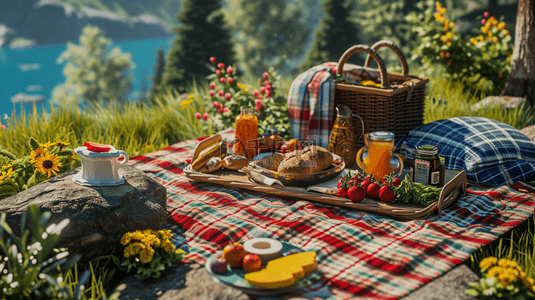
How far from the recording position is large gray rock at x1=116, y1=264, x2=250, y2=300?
203 cm

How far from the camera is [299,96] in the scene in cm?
398

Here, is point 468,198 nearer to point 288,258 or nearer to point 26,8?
point 288,258

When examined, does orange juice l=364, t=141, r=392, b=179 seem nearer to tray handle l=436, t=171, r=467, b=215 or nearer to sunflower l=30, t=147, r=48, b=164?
tray handle l=436, t=171, r=467, b=215

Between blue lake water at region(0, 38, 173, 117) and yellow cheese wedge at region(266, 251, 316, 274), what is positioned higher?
yellow cheese wedge at region(266, 251, 316, 274)

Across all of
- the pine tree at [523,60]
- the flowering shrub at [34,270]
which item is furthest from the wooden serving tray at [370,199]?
the pine tree at [523,60]

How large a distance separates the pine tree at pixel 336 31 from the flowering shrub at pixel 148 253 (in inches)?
790

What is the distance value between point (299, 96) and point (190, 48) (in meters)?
17.1

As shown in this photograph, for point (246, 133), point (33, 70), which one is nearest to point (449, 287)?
point (246, 133)

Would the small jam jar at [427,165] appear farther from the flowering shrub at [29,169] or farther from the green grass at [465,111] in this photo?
the green grass at [465,111]

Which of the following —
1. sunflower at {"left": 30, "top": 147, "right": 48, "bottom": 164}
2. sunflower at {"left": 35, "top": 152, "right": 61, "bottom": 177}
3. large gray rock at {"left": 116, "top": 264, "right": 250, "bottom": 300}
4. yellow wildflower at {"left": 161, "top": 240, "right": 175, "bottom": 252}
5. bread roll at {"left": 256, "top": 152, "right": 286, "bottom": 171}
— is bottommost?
large gray rock at {"left": 116, "top": 264, "right": 250, "bottom": 300}

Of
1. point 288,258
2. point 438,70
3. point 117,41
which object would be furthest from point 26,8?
point 288,258

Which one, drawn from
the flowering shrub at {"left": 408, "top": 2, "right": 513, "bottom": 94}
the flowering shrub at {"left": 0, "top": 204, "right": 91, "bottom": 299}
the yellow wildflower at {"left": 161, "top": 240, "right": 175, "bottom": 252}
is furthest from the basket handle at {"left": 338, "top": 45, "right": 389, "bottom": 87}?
the flowering shrub at {"left": 408, "top": 2, "right": 513, "bottom": 94}

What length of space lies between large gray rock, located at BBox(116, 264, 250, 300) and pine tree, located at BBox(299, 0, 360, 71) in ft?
66.3

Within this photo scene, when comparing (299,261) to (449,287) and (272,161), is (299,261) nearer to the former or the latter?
(449,287)
